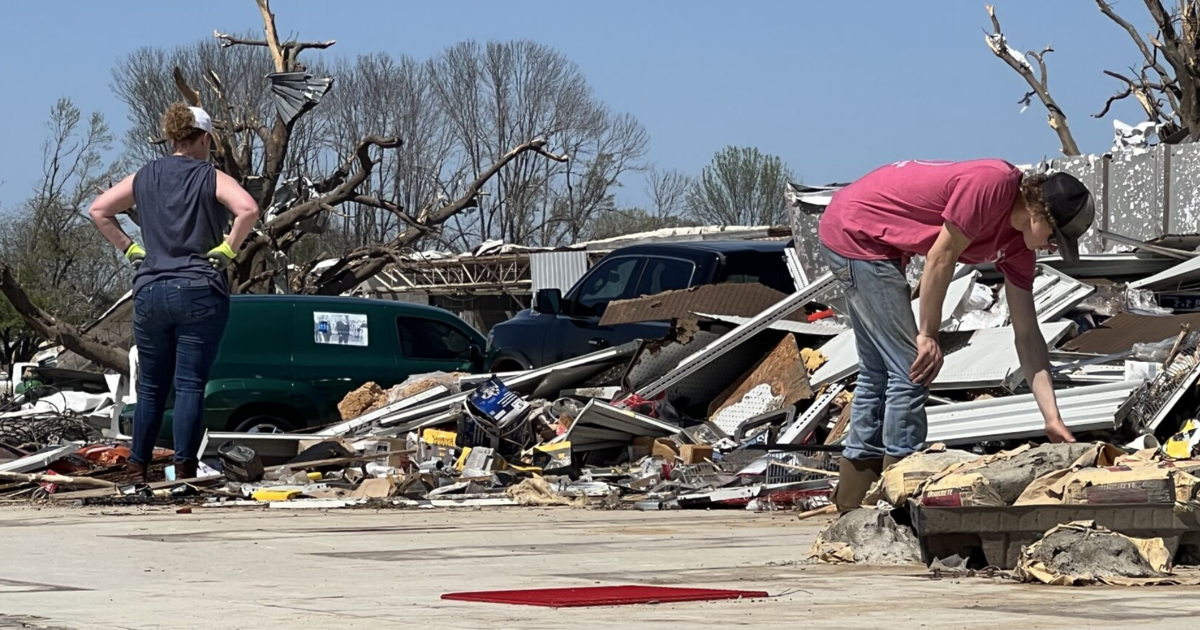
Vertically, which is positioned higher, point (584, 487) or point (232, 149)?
point (232, 149)

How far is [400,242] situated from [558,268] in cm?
813

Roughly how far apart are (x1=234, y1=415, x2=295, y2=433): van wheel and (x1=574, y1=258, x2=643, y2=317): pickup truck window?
2.58 meters

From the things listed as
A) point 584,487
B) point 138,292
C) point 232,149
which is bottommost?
point 584,487

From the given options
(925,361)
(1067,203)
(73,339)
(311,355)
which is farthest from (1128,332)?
(73,339)

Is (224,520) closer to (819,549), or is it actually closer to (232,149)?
(819,549)

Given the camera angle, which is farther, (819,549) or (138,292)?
Answer: (138,292)

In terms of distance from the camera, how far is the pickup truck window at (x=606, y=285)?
1396 centimetres

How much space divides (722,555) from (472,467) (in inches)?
184

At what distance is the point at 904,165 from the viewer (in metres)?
6.09

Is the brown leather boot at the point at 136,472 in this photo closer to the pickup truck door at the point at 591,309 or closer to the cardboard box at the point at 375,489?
the cardboard box at the point at 375,489

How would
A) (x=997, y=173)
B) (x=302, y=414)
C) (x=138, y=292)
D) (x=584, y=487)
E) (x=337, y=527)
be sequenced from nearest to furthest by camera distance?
(x=997, y=173), (x=337, y=527), (x=138, y=292), (x=584, y=487), (x=302, y=414)

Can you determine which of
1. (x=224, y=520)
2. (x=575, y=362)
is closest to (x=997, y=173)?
(x=224, y=520)

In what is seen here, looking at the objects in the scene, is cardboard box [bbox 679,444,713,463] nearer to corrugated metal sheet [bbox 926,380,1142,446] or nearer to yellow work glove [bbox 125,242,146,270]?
corrugated metal sheet [bbox 926,380,1142,446]

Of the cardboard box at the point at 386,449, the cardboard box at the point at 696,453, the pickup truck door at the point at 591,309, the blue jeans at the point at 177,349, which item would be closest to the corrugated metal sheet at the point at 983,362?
the cardboard box at the point at 696,453
